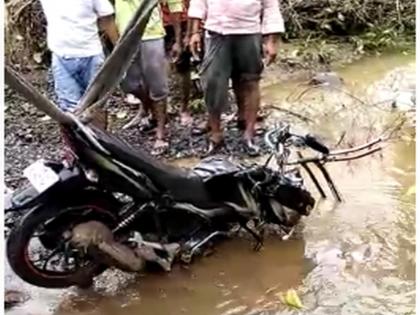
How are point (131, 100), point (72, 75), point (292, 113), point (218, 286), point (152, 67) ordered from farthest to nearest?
point (131, 100) → point (292, 113) → point (152, 67) → point (72, 75) → point (218, 286)

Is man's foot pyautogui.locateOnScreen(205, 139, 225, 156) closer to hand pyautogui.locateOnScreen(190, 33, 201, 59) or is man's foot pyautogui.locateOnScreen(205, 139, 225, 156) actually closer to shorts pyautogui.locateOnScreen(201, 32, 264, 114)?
shorts pyautogui.locateOnScreen(201, 32, 264, 114)

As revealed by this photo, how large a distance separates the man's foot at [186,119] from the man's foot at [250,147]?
2.29 ft

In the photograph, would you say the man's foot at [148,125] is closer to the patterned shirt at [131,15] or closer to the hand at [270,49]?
the patterned shirt at [131,15]

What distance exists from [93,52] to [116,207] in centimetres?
159

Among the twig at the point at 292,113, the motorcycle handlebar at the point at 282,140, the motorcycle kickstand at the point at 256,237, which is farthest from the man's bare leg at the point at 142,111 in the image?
the motorcycle kickstand at the point at 256,237

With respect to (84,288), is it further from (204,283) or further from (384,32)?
(384,32)

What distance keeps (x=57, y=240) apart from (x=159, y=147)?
2.33 metres

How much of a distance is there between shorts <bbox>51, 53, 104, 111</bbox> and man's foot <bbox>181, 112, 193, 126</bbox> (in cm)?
143

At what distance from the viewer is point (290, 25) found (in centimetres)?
1051

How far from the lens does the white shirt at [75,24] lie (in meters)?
5.95

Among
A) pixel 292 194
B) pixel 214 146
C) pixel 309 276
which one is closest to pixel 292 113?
pixel 214 146

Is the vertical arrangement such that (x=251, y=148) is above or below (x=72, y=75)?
below

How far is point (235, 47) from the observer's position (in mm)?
6543

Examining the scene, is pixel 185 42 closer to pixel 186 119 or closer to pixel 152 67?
Result: pixel 152 67
